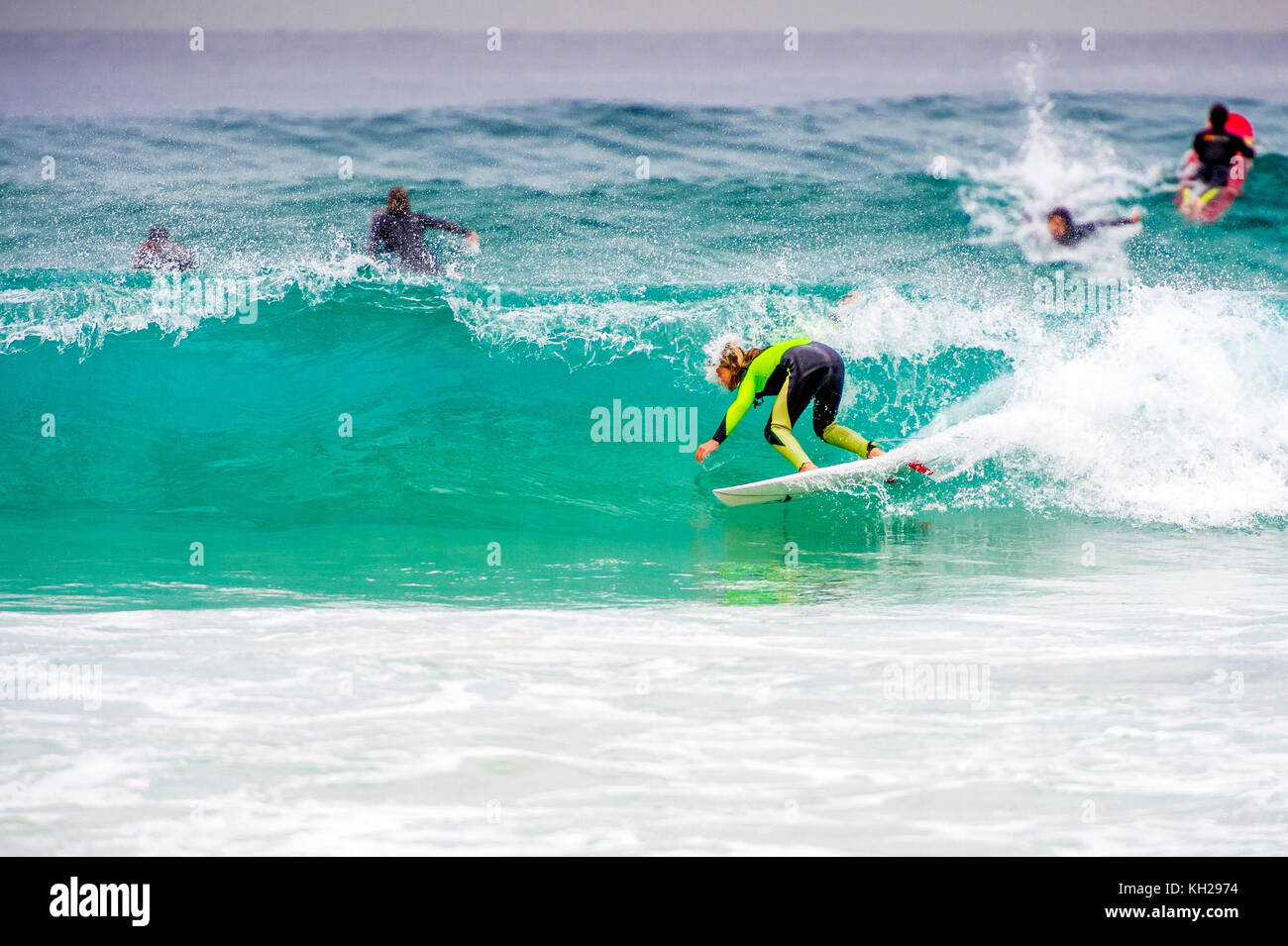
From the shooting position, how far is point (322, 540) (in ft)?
17.3

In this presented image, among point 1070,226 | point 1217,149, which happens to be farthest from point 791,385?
point 1217,149

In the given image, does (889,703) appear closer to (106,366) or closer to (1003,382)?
(1003,382)

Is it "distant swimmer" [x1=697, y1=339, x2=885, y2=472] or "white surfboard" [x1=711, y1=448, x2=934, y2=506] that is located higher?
"distant swimmer" [x1=697, y1=339, x2=885, y2=472]

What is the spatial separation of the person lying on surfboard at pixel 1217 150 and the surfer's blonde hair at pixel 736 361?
8.63 m

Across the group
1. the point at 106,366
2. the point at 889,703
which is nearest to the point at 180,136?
the point at 106,366

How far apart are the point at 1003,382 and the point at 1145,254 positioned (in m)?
6.03

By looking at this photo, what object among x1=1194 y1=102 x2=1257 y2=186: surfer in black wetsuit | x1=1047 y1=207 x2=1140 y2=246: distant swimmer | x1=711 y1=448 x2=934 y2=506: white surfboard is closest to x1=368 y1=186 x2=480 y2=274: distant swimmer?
x1=711 y1=448 x2=934 y2=506: white surfboard

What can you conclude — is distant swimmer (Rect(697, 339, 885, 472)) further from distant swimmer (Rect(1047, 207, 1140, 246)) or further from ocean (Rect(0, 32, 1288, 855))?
distant swimmer (Rect(1047, 207, 1140, 246))

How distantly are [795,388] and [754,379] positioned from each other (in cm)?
21

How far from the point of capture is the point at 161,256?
10.5 metres

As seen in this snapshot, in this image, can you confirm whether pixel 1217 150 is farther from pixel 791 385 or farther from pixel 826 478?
pixel 826 478

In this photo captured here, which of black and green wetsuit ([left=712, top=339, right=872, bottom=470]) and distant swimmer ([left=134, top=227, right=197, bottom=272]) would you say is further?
distant swimmer ([left=134, top=227, right=197, bottom=272])

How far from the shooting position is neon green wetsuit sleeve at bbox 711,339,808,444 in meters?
5.49
